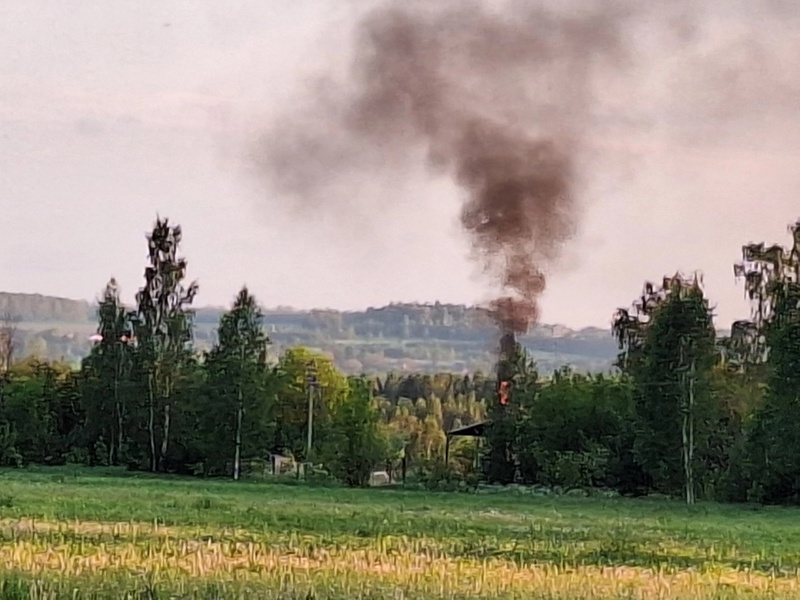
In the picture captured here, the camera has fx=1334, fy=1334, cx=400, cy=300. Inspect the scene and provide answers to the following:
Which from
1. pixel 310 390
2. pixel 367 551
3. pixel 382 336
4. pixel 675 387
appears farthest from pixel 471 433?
pixel 367 551

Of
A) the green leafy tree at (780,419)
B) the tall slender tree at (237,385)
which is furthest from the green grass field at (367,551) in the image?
the tall slender tree at (237,385)

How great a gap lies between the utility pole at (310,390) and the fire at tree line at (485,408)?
253 millimetres

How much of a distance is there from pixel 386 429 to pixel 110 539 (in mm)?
37199

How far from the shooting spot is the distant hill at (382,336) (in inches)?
2675

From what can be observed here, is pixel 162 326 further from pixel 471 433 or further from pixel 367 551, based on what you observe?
pixel 367 551

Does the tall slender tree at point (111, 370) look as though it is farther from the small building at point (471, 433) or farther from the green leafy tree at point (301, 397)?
the small building at point (471, 433)

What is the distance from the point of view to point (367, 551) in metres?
19.1

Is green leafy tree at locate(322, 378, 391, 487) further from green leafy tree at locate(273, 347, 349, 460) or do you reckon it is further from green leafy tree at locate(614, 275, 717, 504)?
green leafy tree at locate(614, 275, 717, 504)

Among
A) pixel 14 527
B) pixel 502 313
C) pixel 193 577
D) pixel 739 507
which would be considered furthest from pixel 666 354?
pixel 193 577

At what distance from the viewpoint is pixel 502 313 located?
58.1 meters

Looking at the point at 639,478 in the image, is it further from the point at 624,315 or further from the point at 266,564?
the point at 266,564

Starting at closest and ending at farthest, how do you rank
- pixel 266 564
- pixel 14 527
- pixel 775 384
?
pixel 266 564
pixel 14 527
pixel 775 384

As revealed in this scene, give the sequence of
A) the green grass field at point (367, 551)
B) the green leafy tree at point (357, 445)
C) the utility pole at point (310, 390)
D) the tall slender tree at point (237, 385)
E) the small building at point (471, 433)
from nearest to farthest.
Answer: the green grass field at point (367, 551)
the green leafy tree at point (357, 445)
the tall slender tree at point (237, 385)
the small building at point (471, 433)
the utility pole at point (310, 390)

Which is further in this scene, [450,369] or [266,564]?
[450,369]
